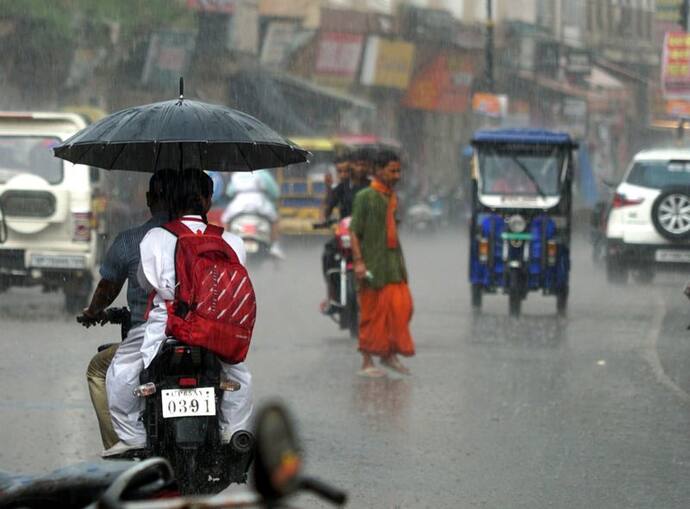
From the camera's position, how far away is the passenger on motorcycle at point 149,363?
244 inches

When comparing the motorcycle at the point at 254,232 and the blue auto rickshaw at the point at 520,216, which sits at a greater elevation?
the blue auto rickshaw at the point at 520,216

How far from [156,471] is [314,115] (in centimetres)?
4329

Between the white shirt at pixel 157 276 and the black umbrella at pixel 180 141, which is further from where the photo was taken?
the black umbrella at pixel 180 141

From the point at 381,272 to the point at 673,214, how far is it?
370 inches

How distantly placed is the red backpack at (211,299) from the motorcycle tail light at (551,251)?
11925 millimetres

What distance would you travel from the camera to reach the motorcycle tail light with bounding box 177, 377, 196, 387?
242 inches

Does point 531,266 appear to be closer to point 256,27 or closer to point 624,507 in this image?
point 624,507

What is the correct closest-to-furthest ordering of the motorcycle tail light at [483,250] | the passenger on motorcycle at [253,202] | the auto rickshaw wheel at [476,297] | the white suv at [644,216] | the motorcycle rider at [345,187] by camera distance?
the motorcycle rider at [345,187], the motorcycle tail light at [483,250], the auto rickshaw wheel at [476,297], the white suv at [644,216], the passenger on motorcycle at [253,202]

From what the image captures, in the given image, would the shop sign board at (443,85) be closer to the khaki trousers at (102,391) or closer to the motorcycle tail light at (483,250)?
the motorcycle tail light at (483,250)

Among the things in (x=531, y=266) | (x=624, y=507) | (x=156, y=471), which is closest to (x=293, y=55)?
(x=531, y=266)

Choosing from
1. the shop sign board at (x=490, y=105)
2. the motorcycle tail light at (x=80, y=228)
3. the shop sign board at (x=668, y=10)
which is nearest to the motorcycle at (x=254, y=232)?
the motorcycle tail light at (x=80, y=228)

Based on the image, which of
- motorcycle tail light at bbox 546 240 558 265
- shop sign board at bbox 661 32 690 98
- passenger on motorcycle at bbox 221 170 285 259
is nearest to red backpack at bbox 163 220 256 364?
motorcycle tail light at bbox 546 240 558 265

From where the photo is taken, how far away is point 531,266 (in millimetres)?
17859

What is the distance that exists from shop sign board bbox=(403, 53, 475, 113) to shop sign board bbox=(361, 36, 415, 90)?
49.9 inches
